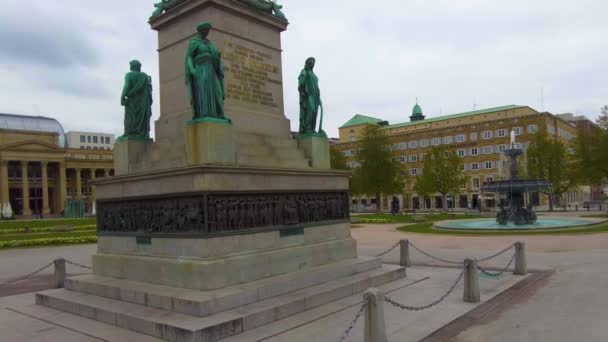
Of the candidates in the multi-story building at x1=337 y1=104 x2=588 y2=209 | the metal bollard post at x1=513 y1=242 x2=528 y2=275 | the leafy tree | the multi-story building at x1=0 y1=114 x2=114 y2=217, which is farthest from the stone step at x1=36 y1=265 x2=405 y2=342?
the multi-story building at x1=0 y1=114 x2=114 y2=217

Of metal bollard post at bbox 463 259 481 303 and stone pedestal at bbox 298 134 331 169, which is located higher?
stone pedestal at bbox 298 134 331 169

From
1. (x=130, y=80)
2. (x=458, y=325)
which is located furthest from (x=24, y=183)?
(x=458, y=325)

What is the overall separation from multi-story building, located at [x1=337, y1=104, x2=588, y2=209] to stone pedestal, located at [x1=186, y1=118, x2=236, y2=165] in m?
72.2

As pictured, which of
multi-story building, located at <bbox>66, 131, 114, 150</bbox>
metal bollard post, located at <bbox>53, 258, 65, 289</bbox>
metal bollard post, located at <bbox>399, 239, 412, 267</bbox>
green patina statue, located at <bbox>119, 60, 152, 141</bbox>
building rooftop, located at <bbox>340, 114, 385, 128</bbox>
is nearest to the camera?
green patina statue, located at <bbox>119, 60, 152, 141</bbox>

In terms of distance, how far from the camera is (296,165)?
14.0m

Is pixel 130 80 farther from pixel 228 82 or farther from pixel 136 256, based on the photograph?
pixel 136 256

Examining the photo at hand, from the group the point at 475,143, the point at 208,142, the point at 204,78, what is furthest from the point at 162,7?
the point at 475,143

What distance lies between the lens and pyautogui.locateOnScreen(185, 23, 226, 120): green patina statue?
11273mm

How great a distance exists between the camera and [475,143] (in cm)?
9106

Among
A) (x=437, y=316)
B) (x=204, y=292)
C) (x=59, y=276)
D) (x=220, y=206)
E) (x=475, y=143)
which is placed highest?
(x=475, y=143)

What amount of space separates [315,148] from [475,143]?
83202 mm

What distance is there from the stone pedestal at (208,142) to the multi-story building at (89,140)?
5623 inches

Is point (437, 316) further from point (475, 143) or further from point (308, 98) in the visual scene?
point (475, 143)

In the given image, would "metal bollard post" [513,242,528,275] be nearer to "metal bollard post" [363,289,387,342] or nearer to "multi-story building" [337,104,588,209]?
"metal bollard post" [363,289,387,342]
